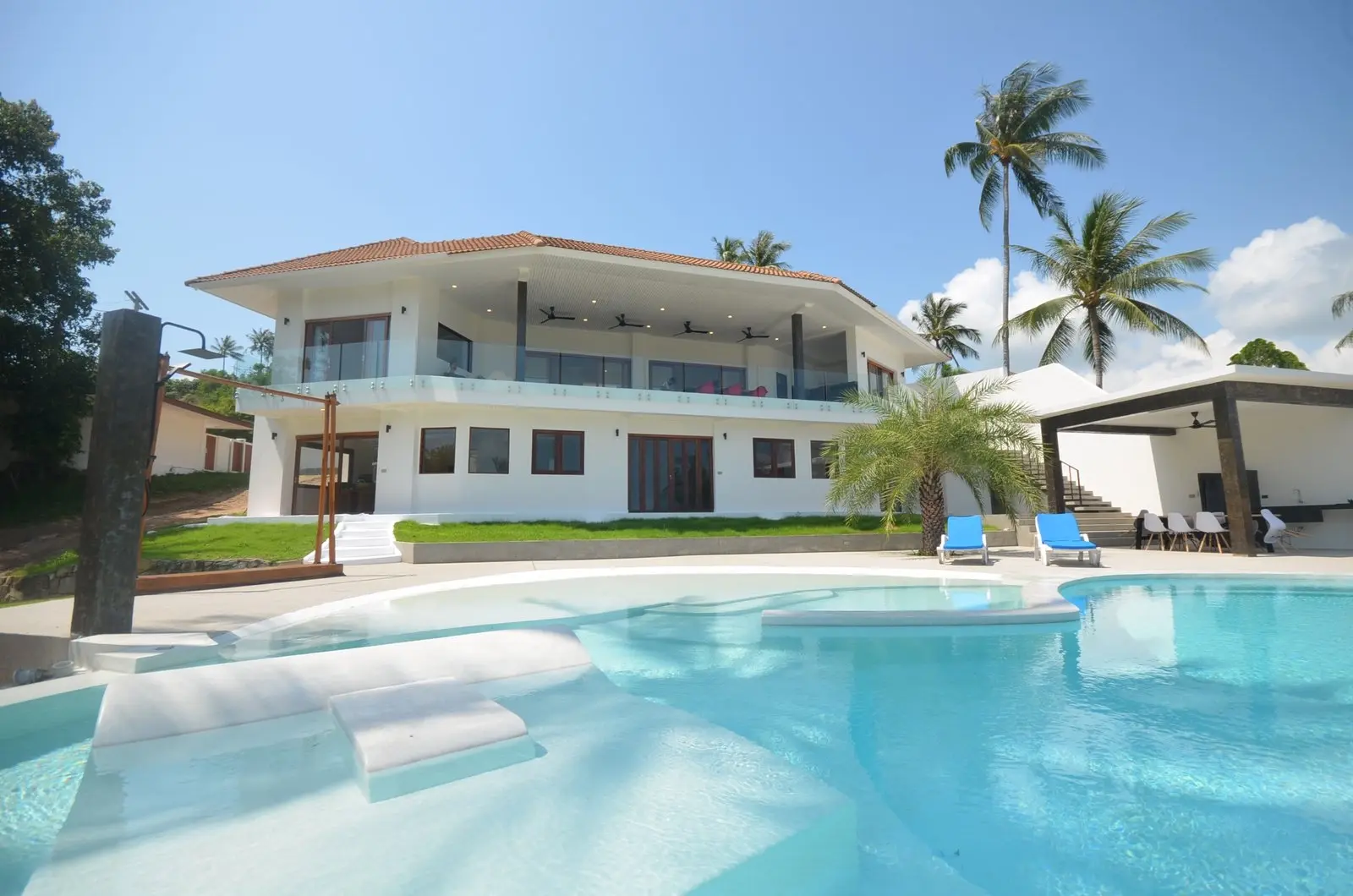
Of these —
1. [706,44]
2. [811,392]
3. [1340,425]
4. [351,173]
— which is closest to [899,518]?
[811,392]

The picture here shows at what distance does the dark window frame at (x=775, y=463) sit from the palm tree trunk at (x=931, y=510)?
6.13m

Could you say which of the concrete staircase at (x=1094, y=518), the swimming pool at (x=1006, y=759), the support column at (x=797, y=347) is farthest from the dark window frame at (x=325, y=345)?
the concrete staircase at (x=1094, y=518)

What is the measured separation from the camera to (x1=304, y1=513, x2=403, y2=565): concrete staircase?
13.4 m

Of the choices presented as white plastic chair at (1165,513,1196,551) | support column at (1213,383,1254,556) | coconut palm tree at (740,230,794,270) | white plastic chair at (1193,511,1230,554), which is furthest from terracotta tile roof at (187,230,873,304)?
coconut palm tree at (740,230,794,270)

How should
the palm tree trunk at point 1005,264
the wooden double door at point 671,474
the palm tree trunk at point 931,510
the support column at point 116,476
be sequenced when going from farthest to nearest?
the palm tree trunk at point 1005,264, the wooden double door at point 671,474, the palm tree trunk at point 931,510, the support column at point 116,476

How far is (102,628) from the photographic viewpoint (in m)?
5.40

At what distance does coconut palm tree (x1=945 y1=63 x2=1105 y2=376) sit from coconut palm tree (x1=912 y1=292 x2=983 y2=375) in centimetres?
1171

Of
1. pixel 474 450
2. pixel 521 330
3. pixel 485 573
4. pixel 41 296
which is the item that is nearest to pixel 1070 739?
pixel 485 573

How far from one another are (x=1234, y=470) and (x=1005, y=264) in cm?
1908

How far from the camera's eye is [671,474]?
20.2 meters

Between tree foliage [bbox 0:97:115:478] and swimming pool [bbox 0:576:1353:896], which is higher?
tree foliage [bbox 0:97:115:478]

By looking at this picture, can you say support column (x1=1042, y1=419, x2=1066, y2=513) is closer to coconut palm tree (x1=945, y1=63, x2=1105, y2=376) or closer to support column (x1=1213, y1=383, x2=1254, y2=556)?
support column (x1=1213, y1=383, x2=1254, y2=556)

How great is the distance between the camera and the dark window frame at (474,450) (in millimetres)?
17859

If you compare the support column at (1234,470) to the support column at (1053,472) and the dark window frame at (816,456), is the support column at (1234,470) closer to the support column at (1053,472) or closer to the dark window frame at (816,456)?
the support column at (1053,472)
